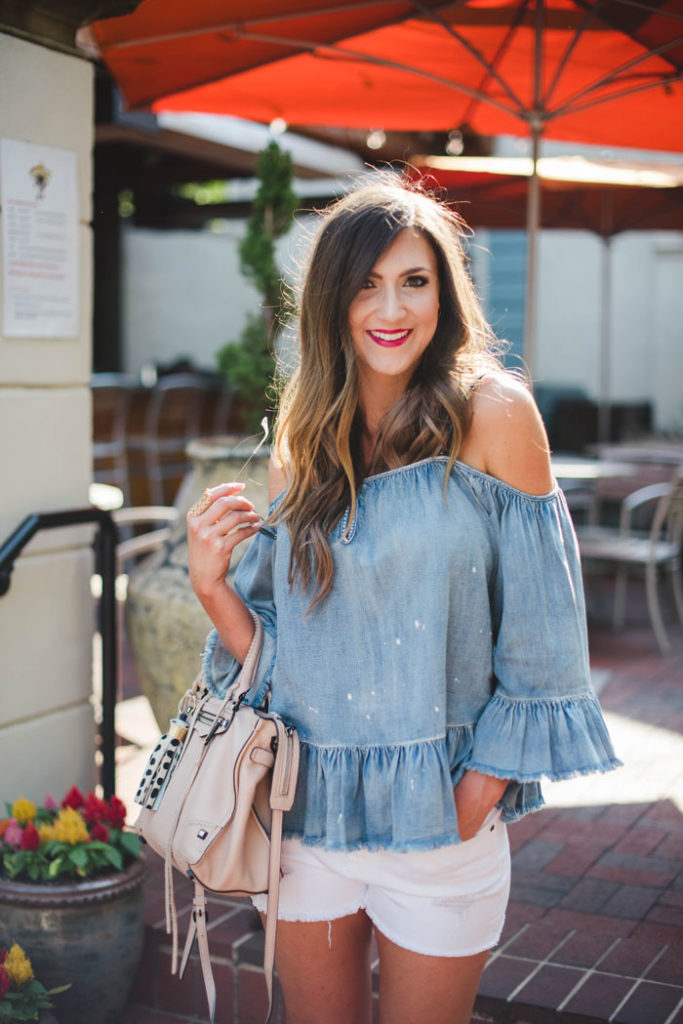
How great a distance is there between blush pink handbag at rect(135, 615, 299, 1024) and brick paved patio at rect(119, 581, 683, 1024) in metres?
0.91

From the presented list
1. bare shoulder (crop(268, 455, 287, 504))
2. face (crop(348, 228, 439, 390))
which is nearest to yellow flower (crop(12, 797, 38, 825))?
bare shoulder (crop(268, 455, 287, 504))

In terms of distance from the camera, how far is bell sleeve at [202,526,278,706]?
1.81 m

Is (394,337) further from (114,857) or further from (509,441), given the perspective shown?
(114,857)

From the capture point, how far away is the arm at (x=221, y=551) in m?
1.74

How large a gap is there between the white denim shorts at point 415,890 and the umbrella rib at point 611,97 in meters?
3.37

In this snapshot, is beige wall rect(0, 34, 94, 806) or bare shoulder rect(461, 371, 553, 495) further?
beige wall rect(0, 34, 94, 806)

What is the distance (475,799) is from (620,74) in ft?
11.8

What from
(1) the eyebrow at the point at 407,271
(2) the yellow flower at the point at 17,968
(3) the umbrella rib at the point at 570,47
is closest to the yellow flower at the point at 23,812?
(2) the yellow flower at the point at 17,968

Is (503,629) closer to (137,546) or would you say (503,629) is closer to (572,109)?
(137,546)

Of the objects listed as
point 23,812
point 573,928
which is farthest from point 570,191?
point 23,812

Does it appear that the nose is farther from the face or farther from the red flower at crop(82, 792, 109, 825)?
the red flower at crop(82, 792, 109, 825)

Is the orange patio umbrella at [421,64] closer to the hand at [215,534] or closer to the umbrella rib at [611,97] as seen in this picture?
the umbrella rib at [611,97]

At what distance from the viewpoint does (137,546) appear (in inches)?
148

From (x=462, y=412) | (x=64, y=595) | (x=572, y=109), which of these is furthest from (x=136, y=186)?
(x=462, y=412)
